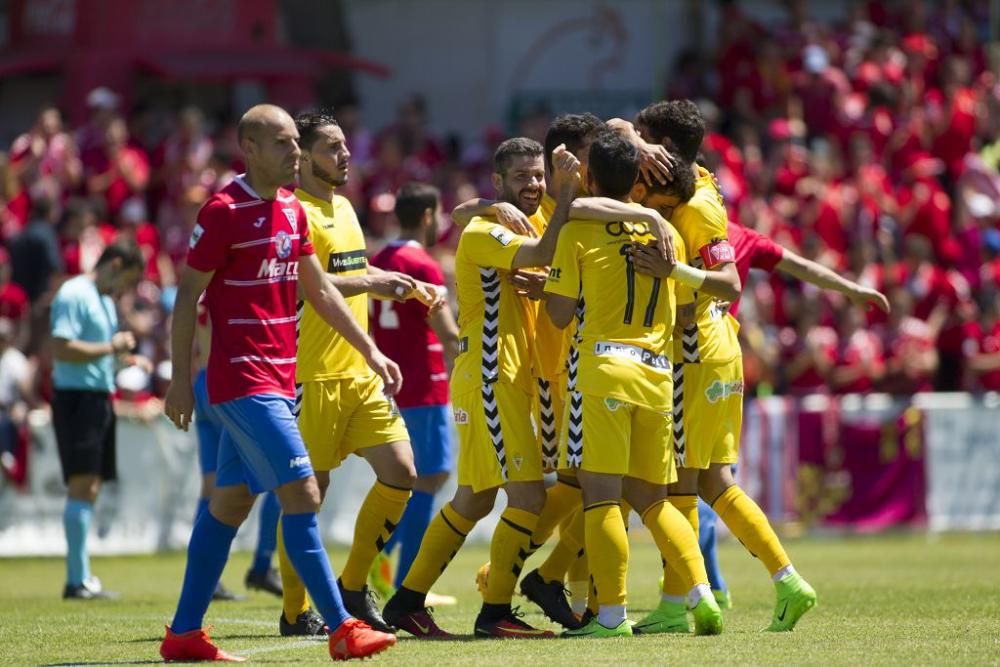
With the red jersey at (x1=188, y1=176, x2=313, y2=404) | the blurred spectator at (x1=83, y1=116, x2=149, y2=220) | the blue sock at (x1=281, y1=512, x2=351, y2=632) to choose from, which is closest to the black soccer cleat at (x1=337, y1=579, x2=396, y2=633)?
the blue sock at (x1=281, y1=512, x2=351, y2=632)

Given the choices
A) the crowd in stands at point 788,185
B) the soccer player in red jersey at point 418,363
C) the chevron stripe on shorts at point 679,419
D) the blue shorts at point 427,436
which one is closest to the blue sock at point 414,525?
the soccer player in red jersey at point 418,363

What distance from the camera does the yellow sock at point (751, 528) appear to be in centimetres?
884

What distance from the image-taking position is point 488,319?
9.03 m

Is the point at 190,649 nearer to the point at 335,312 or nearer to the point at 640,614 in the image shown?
the point at 335,312

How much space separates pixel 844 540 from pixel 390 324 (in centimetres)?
828

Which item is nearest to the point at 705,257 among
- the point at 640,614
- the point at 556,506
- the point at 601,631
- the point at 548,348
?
the point at 548,348

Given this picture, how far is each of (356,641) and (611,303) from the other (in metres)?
2.04

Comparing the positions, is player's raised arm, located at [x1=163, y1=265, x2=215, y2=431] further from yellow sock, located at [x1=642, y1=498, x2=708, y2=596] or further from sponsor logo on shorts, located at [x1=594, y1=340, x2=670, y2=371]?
yellow sock, located at [x1=642, y1=498, x2=708, y2=596]

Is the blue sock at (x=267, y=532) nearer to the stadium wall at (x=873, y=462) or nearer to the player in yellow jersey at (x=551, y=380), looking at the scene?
the player in yellow jersey at (x=551, y=380)

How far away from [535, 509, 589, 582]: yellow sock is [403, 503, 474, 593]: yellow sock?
50 centimetres

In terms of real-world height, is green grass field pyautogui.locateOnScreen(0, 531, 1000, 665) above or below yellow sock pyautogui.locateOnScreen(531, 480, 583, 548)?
below

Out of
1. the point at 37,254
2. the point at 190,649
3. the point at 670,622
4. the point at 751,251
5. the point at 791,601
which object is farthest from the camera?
the point at 37,254

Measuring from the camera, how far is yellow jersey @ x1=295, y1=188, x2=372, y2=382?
9250 mm

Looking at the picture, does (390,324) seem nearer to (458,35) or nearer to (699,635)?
(699,635)
